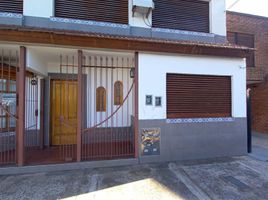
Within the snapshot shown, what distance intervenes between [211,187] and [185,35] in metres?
4.69

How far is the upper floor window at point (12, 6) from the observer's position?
516 centimetres

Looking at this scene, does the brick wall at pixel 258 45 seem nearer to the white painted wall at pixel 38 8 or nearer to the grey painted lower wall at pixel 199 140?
the grey painted lower wall at pixel 199 140

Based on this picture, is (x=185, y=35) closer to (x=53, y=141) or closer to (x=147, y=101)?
(x=147, y=101)

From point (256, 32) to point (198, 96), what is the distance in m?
7.11

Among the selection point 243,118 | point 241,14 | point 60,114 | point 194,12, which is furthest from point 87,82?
point 241,14

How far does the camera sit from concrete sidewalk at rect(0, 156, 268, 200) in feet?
12.0

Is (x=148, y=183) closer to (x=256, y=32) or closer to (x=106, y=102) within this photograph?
(x=106, y=102)

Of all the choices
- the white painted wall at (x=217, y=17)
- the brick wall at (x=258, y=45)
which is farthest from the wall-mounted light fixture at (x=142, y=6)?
the brick wall at (x=258, y=45)

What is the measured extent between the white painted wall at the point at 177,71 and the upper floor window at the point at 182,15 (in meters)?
1.46

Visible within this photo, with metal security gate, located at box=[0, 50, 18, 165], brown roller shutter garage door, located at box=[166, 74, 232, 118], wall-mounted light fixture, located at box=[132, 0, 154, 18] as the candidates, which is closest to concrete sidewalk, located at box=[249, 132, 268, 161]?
brown roller shutter garage door, located at box=[166, 74, 232, 118]

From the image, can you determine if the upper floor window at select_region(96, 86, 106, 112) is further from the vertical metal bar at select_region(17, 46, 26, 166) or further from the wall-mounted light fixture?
the wall-mounted light fixture

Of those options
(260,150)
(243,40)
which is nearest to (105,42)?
(260,150)

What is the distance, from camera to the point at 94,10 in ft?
18.9

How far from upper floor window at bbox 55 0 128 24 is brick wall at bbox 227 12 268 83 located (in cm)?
661
